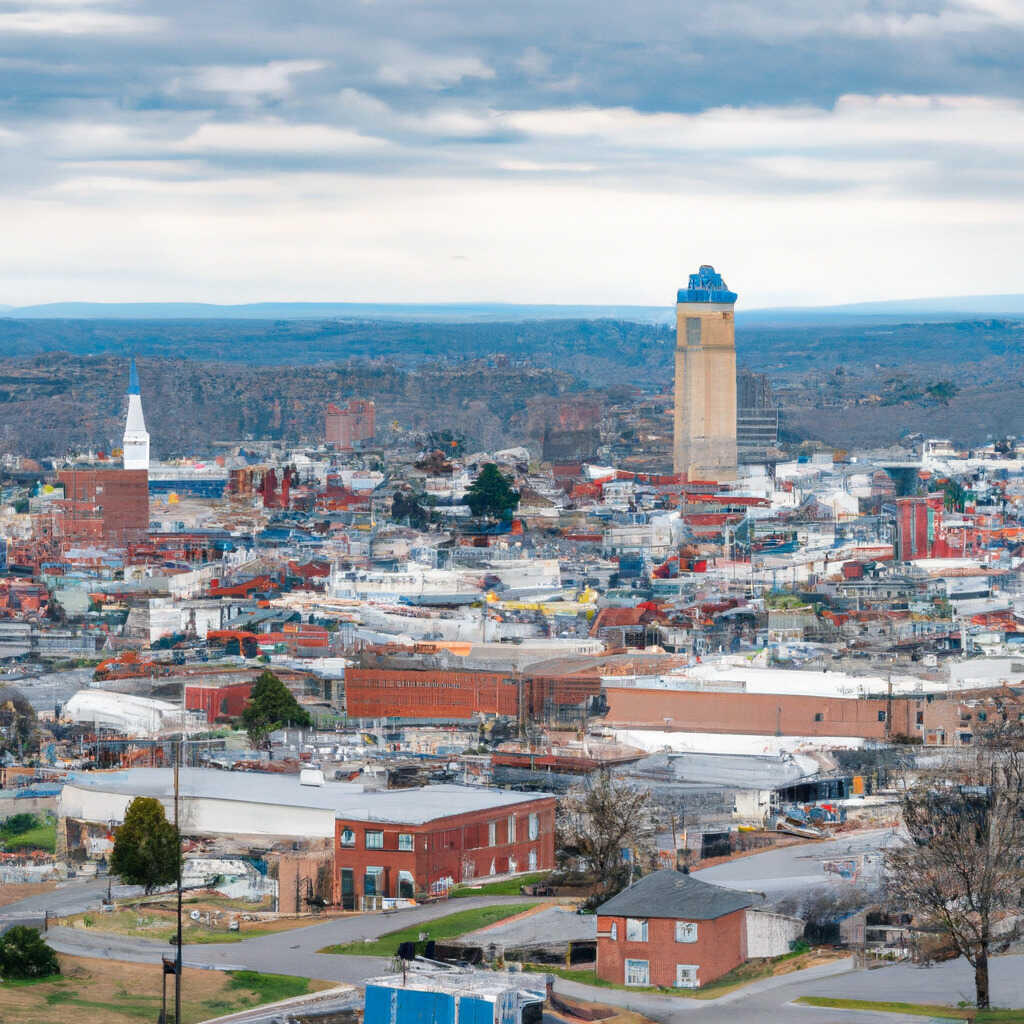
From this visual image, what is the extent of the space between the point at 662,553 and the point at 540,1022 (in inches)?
1842

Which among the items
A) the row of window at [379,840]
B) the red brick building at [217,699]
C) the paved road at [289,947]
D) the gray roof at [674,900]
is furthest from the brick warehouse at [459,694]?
the gray roof at [674,900]

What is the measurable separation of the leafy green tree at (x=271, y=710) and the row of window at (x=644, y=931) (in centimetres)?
1506

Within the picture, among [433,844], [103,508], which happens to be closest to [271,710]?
[433,844]

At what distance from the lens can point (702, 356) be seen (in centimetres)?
10025

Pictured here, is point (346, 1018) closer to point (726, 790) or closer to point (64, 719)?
point (726, 790)

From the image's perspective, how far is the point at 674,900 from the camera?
16.8m

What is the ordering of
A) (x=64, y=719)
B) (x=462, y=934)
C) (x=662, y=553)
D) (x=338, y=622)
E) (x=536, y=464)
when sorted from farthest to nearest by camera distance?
(x=536, y=464) → (x=662, y=553) → (x=338, y=622) → (x=64, y=719) → (x=462, y=934)

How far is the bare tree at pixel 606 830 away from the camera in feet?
64.6

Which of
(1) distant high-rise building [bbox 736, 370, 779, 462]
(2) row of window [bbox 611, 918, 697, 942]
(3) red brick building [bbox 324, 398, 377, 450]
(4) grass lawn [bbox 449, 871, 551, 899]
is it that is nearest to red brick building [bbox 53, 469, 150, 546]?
(1) distant high-rise building [bbox 736, 370, 779, 462]

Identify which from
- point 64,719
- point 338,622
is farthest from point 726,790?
point 338,622

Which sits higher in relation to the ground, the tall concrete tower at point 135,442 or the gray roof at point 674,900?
the gray roof at point 674,900

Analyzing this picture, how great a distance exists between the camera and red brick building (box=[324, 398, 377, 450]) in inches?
4983

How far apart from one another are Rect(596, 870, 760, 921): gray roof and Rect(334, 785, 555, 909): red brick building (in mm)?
3179

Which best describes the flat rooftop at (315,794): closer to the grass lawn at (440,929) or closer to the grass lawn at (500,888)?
the grass lawn at (500,888)
